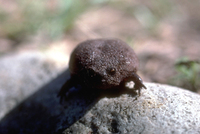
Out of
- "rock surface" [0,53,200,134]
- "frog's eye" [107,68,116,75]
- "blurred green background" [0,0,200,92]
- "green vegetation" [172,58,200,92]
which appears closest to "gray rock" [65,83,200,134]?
"rock surface" [0,53,200,134]

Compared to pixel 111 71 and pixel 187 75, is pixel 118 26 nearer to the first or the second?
pixel 187 75

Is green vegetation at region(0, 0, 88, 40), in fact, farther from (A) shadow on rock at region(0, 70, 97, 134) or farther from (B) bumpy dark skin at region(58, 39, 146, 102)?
(B) bumpy dark skin at region(58, 39, 146, 102)

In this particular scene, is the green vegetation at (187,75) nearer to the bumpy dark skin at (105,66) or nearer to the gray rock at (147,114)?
the gray rock at (147,114)

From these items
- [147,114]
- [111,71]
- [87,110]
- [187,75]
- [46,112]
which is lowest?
[46,112]

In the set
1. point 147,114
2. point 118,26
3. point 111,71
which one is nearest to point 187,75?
point 147,114

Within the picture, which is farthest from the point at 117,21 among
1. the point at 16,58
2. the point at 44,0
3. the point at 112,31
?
the point at 16,58

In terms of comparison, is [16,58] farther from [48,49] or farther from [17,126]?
[17,126]

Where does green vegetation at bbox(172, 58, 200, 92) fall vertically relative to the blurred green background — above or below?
below
